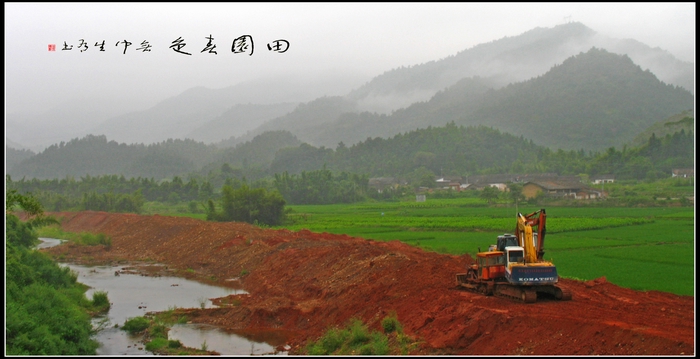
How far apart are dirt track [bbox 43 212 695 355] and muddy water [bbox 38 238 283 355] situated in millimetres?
1218

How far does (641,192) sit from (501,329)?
6290cm

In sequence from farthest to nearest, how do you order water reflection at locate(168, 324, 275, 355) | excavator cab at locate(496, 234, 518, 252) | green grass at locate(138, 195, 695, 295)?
→ green grass at locate(138, 195, 695, 295)
water reflection at locate(168, 324, 275, 355)
excavator cab at locate(496, 234, 518, 252)

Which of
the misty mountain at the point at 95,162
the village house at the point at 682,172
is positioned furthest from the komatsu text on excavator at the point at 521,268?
the misty mountain at the point at 95,162

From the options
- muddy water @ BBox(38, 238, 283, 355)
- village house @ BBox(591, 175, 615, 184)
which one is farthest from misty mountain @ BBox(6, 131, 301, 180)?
muddy water @ BBox(38, 238, 283, 355)

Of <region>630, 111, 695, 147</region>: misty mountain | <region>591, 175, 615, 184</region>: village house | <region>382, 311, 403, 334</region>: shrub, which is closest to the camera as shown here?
<region>382, 311, 403, 334</region>: shrub

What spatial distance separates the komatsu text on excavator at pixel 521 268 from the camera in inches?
632

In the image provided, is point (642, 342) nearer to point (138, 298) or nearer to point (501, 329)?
point (501, 329)

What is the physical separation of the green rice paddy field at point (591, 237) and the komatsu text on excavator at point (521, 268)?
5.44 m

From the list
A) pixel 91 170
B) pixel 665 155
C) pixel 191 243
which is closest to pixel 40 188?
pixel 91 170

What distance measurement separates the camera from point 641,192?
70625mm

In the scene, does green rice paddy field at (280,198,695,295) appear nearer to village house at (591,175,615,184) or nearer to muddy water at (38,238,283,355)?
muddy water at (38,238,283,355)

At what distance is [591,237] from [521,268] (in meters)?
23.0

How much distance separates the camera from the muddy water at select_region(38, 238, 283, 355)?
1831 centimetres

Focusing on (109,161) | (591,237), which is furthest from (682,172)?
(109,161)
